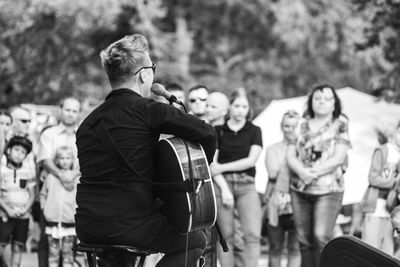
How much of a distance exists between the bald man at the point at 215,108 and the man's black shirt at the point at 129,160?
444 cm

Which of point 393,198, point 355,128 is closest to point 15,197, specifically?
point 393,198

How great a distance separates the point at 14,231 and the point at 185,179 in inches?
209

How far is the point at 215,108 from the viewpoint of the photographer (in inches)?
392

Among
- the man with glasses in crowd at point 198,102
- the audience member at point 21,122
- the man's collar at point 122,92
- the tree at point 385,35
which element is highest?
the tree at point 385,35

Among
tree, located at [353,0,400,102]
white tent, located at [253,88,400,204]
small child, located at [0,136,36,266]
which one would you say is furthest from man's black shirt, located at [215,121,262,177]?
tree, located at [353,0,400,102]

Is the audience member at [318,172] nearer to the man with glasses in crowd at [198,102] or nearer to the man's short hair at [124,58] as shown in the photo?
the man with glasses in crowd at [198,102]

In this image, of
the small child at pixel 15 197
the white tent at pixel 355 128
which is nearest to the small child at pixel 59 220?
the small child at pixel 15 197

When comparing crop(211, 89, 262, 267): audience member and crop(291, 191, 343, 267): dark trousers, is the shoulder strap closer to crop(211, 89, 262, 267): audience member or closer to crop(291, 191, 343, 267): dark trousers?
crop(291, 191, 343, 267): dark trousers

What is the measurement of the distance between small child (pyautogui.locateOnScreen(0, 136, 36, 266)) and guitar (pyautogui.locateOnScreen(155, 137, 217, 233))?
4968 millimetres

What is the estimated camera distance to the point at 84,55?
2798 centimetres

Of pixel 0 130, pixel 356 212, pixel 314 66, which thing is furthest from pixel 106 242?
pixel 314 66

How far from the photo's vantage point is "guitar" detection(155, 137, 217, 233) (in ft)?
17.5

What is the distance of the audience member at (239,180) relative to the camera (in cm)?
952

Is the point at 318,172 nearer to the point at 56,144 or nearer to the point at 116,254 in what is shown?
the point at 56,144
